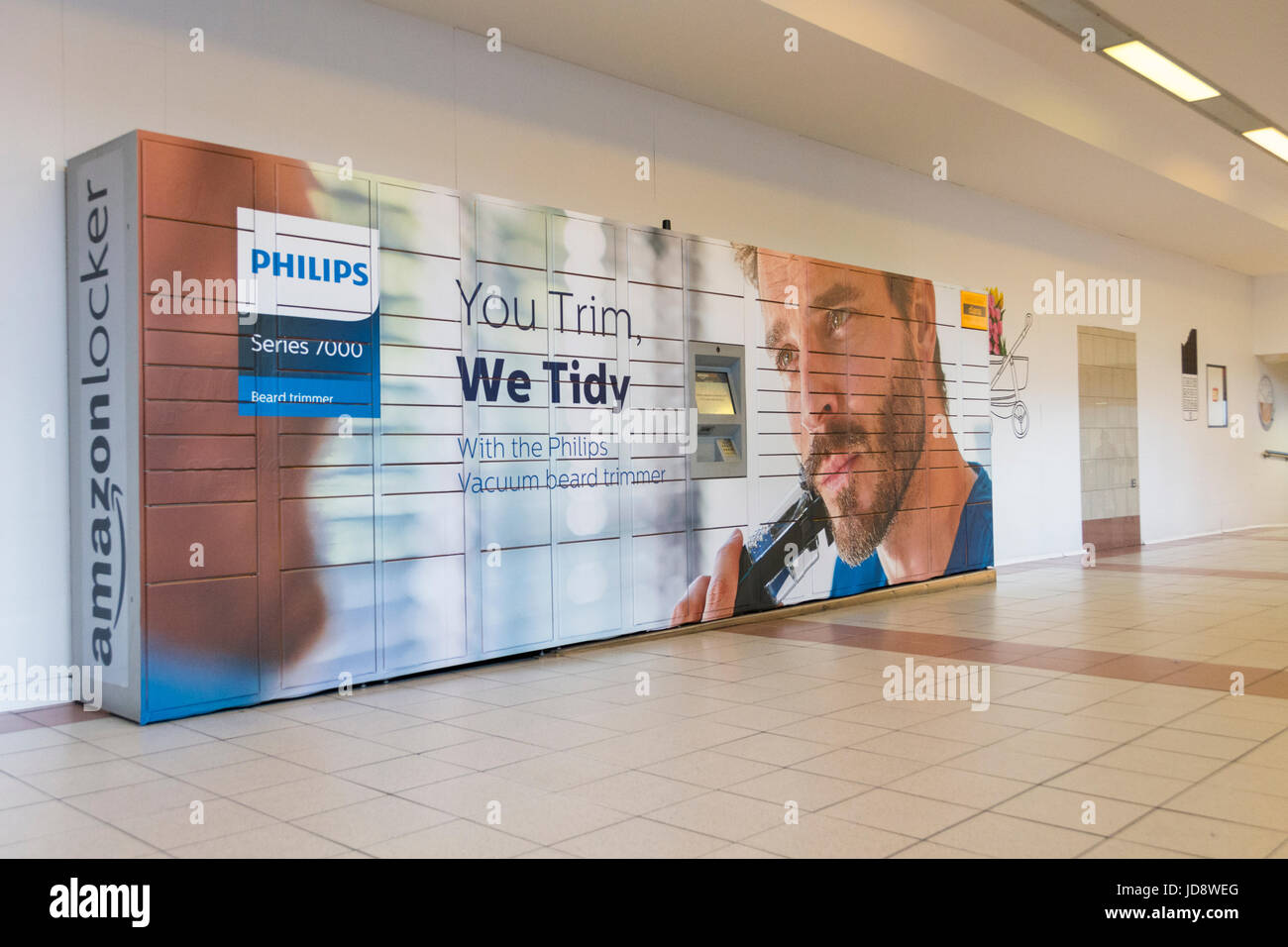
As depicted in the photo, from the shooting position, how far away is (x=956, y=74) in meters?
7.20

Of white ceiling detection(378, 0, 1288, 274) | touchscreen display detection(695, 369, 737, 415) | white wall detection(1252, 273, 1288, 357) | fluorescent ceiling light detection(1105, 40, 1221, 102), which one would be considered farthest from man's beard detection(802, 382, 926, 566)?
white wall detection(1252, 273, 1288, 357)

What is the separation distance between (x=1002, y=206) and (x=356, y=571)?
8280 millimetres

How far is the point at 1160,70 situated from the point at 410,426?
20.8 ft

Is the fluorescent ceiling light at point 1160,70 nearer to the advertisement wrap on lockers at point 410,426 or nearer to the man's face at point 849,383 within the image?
the man's face at point 849,383

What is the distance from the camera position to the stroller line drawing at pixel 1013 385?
10281mm

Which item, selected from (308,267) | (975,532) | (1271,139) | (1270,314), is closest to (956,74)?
(975,532)

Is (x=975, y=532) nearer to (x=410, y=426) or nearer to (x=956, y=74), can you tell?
(x=956, y=74)

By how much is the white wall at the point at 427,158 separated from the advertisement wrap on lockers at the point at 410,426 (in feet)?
0.66

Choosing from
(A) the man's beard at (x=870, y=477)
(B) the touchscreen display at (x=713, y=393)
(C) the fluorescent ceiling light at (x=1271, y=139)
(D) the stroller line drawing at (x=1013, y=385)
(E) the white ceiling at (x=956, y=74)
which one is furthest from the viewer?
(D) the stroller line drawing at (x=1013, y=385)

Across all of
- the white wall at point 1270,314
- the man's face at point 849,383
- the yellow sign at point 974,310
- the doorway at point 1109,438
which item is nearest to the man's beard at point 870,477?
the man's face at point 849,383

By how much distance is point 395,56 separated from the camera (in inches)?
225

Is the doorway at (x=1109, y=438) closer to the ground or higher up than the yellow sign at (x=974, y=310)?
closer to the ground

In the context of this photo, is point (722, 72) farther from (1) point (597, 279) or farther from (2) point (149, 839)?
(2) point (149, 839)

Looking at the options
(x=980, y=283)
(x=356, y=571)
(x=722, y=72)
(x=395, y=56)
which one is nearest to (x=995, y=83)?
(x=722, y=72)
